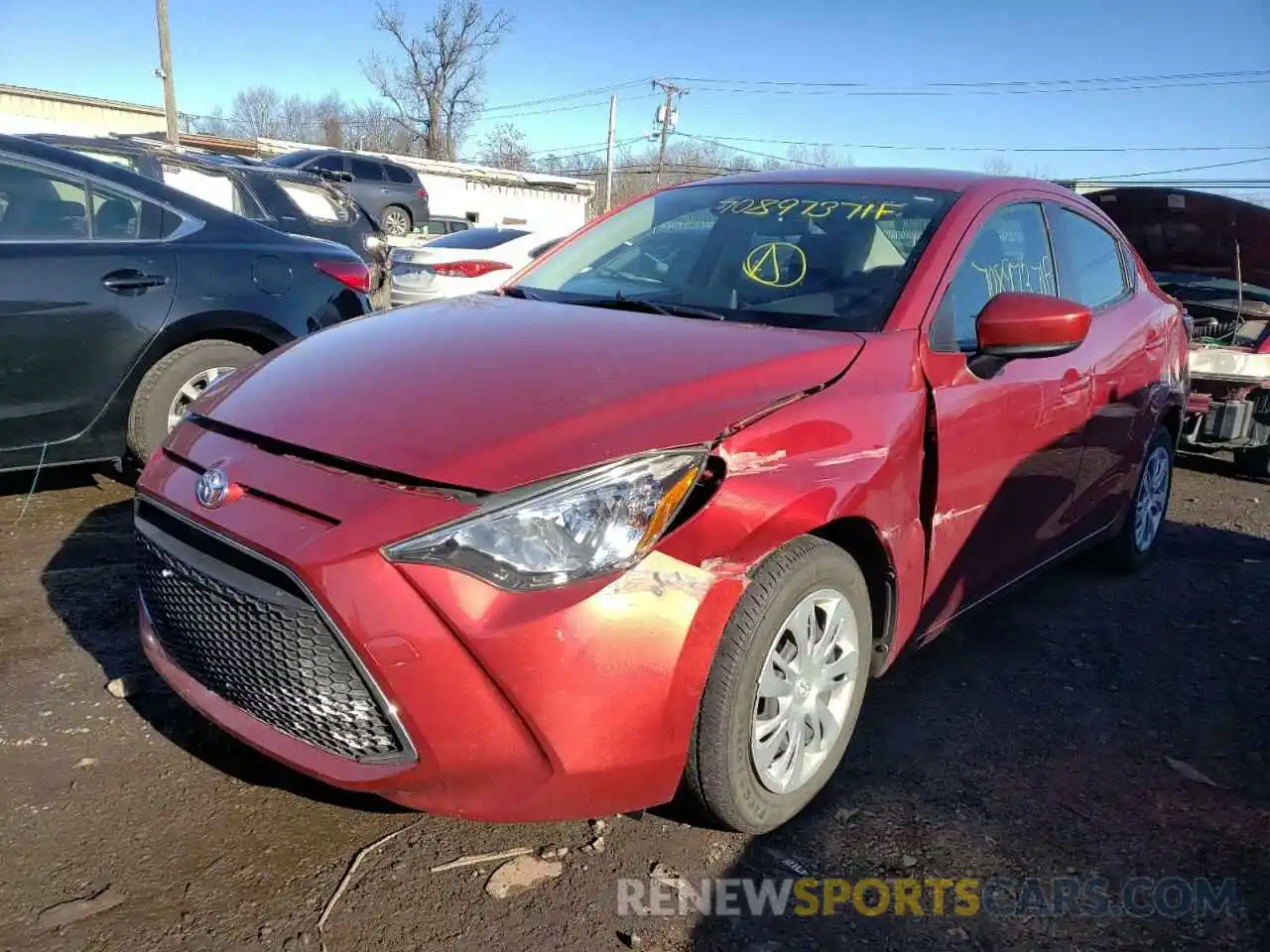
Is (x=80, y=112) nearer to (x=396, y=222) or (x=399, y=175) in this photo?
(x=399, y=175)

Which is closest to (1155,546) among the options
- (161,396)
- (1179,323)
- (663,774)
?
(1179,323)

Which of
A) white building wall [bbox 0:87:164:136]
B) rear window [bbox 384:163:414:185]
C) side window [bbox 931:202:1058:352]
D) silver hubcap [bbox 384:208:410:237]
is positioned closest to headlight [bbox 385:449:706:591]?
side window [bbox 931:202:1058:352]

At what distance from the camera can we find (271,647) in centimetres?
203

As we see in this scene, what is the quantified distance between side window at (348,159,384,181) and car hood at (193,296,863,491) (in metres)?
21.2

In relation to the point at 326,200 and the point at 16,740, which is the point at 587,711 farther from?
the point at 326,200

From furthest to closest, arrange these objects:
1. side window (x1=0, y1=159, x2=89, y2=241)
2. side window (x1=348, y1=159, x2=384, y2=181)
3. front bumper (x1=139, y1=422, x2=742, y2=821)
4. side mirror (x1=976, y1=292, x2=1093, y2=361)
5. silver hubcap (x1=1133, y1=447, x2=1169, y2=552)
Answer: side window (x1=348, y1=159, x2=384, y2=181)
silver hubcap (x1=1133, y1=447, x2=1169, y2=552)
side window (x1=0, y1=159, x2=89, y2=241)
side mirror (x1=976, y1=292, x2=1093, y2=361)
front bumper (x1=139, y1=422, x2=742, y2=821)

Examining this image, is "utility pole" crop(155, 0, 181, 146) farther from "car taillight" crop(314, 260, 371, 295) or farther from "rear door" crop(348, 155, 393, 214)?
"car taillight" crop(314, 260, 371, 295)

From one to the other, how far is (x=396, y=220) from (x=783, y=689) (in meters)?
22.4

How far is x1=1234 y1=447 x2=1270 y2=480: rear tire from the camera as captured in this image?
6609mm

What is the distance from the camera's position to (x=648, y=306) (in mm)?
2967

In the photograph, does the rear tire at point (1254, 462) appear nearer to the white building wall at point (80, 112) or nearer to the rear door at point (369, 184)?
the rear door at point (369, 184)

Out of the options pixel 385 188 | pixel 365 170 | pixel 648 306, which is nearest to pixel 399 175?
pixel 365 170

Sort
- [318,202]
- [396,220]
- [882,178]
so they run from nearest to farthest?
[882,178]
[318,202]
[396,220]

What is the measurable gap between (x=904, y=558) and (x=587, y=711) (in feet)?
3.64
